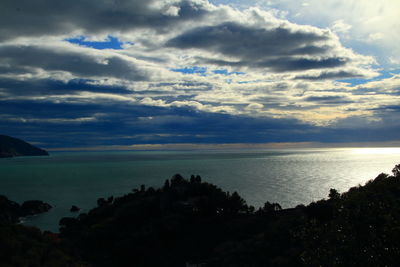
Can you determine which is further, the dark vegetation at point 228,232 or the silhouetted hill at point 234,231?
the dark vegetation at point 228,232

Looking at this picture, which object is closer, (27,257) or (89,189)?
(27,257)

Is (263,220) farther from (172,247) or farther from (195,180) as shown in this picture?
(195,180)

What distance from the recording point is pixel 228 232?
63.7 m

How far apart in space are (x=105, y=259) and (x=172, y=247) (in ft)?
37.6

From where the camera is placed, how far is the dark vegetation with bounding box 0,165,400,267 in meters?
25.1

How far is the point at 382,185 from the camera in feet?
204

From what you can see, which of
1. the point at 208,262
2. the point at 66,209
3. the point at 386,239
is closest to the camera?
the point at 386,239

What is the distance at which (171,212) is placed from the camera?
7438cm

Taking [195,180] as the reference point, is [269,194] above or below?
below

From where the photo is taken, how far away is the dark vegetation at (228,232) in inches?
989

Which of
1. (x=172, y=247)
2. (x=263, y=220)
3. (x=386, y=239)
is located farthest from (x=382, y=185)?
(x=386, y=239)

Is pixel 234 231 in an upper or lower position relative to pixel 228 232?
upper

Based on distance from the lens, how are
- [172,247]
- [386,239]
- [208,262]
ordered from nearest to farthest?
[386,239], [208,262], [172,247]

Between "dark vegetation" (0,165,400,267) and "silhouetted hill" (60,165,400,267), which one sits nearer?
"silhouetted hill" (60,165,400,267)
